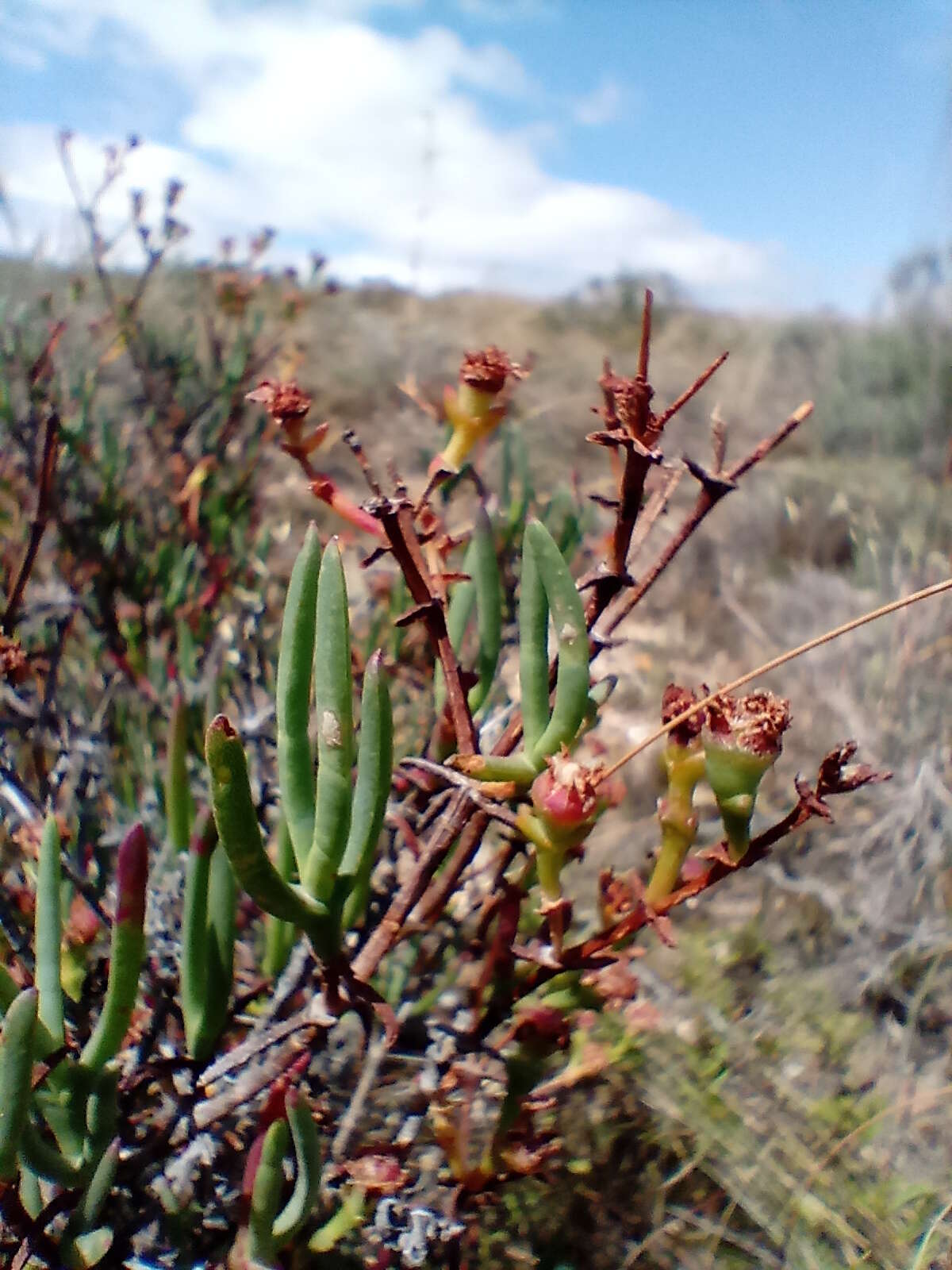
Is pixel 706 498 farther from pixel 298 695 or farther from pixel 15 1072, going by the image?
pixel 15 1072

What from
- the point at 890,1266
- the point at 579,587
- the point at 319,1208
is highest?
the point at 579,587

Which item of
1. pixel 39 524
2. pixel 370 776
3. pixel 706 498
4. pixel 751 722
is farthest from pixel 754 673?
pixel 39 524

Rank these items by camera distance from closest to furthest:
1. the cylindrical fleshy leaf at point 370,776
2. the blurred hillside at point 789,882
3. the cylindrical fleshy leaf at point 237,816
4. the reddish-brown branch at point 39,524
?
1. the cylindrical fleshy leaf at point 237,816
2. the cylindrical fleshy leaf at point 370,776
3. the reddish-brown branch at point 39,524
4. the blurred hillside at point 789,882

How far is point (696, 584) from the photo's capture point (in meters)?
5.04

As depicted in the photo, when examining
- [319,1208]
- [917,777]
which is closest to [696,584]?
[917,777]

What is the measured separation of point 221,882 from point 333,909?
18 centimetres

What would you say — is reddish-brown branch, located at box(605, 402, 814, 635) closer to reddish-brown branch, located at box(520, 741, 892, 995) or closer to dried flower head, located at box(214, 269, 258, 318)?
reddish-brown branch, located at box(520, 741, 892, 995)

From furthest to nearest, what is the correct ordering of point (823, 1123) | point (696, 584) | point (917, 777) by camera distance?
point (696, 584) < point (917, 777) < point (823, 1123)

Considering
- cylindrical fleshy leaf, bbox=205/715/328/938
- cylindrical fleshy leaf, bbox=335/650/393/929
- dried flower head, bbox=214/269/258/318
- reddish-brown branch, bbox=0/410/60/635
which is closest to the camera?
cylindrical fleshy leaf, bbox=205/715/328/938

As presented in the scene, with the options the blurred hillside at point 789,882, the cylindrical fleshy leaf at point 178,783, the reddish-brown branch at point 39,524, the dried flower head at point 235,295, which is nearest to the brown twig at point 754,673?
the blurred hillside at point 789,882

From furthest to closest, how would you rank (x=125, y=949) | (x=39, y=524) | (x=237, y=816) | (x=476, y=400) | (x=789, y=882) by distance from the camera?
(x=789, y=882), (x=39, y=524), (x=476, y=400), (x=125, y=949), (x=237, y=816)

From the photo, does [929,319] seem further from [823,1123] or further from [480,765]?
[480,765]

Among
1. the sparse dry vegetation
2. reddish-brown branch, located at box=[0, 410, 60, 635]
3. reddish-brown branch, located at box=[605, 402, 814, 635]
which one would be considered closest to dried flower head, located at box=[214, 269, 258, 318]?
the sparse dry vegetation

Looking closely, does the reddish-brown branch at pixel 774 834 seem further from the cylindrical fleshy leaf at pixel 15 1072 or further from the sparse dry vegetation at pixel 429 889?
the cylindrical fleshy leaf at pixel 15 1072
